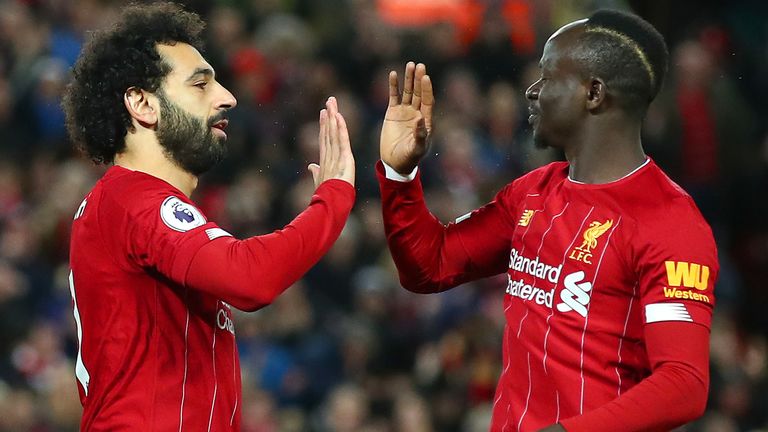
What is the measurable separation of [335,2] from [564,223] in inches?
230

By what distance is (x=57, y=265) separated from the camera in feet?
24.8

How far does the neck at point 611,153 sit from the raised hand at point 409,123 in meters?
0.52

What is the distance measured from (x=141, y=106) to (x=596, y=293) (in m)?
1.34

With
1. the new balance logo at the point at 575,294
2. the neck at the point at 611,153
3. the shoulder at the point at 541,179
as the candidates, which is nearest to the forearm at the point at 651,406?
the new balance logo at the point at 575,294

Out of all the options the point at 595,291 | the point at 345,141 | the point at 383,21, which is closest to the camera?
the point at 595,291

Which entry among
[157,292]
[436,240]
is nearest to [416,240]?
[436,240]

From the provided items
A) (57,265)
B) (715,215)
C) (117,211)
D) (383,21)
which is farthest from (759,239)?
(117,211)

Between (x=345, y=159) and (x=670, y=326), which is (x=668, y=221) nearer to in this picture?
(x=670, y=326)

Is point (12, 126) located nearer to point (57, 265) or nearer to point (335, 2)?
point (57, 265)

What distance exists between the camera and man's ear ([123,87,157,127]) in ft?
11.4

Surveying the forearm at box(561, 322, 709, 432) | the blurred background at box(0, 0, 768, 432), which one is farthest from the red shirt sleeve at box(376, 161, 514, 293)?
the blurred background at box(0, 0, 768, 432)

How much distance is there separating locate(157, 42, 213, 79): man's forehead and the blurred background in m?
3.42

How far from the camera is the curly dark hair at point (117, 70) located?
3.49 metres

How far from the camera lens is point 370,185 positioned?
24.1 feet
